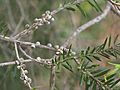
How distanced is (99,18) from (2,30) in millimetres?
391

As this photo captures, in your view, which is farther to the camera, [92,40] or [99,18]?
[92,40]

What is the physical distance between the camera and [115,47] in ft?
2.81

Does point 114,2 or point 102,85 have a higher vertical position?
point 114,2

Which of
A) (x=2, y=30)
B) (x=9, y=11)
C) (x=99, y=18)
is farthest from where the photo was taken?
(x=9, y=11)

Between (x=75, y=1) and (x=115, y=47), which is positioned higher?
(x=75, y=1)

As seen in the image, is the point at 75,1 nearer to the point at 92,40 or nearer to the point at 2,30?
the point at 2,30

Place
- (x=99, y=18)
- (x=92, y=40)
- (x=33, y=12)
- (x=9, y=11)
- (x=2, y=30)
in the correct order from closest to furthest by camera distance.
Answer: (x=2, y=30) < (x=99, y=18) < (x=9, y=11) < (x=33, y=12) < (x=92, y=40)

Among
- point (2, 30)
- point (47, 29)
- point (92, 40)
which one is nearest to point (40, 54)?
point (47, 29)

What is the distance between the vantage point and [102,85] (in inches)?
32.0

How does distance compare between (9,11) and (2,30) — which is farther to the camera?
(9,11)

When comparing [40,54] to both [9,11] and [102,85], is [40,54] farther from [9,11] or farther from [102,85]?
[102,85]

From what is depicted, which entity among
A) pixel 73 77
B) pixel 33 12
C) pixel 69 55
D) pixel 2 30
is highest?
pixel 33 12

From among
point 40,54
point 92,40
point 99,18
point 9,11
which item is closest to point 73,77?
point 40,54

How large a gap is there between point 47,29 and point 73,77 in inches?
16.0
